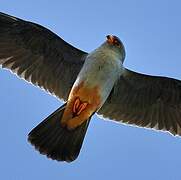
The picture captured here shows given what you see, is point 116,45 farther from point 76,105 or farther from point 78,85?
point 76,105

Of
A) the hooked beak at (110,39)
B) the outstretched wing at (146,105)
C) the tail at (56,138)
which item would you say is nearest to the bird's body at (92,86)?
the tail at (56,138)

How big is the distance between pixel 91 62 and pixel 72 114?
39.0 inches

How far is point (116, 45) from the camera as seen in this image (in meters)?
13.5

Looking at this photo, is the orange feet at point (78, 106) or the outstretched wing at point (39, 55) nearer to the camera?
the orange feet at point (78, 106)

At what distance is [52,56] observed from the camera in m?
13.6

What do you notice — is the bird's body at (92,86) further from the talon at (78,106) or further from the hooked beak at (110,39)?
the hooked beak at (110,39)

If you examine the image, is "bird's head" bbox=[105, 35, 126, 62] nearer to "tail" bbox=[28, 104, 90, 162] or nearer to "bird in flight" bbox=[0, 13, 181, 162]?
"bird in flight" bbox=[0, 13, 181, 162]

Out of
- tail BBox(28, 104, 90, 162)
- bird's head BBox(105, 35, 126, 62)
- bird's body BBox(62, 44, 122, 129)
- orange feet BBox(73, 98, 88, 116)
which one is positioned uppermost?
bird's head BBox(105, 35, 126, 62)

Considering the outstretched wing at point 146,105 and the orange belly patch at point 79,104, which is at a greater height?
the outstretched wing at point 146,105

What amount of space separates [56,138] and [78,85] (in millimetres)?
1006

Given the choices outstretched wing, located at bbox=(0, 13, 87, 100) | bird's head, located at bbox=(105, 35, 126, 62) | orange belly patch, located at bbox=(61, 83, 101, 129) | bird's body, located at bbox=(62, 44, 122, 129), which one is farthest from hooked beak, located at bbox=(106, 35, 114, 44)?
orange belly patch, located at bbox=(61, 83, 101, 129)

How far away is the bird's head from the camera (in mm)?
13438

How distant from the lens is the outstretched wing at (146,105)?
13695 mm

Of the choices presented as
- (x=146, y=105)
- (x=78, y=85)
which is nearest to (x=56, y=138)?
(x=78, y=85)
